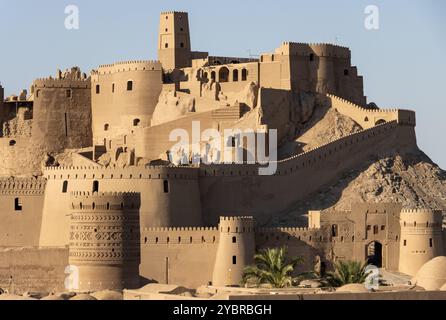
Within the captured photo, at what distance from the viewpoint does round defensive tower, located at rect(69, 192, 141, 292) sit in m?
73.5

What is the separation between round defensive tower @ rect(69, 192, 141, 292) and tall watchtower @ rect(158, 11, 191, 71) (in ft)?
76.0

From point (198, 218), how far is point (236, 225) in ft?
16.2

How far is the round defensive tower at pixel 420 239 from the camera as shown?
266 feet

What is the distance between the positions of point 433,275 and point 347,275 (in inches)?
173

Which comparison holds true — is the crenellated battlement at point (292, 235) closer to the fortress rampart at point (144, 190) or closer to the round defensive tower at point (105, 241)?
the fortress rampart at point (144, 190)

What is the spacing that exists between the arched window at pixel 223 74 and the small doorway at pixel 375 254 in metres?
12.9

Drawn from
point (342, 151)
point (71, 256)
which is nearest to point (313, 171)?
point (342, 151)

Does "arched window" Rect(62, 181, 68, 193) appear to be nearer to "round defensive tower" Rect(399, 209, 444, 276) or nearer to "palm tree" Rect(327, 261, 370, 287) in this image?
"palm tree" Rect(327, 261, 370, 287)

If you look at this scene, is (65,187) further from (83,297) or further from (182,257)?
(83,297)

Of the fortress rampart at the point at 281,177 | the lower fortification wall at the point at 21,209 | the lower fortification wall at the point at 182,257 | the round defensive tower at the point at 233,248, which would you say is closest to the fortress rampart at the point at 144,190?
the fortress rampart at the point at 281,177

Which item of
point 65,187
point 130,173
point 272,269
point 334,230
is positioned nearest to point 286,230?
point 334,230

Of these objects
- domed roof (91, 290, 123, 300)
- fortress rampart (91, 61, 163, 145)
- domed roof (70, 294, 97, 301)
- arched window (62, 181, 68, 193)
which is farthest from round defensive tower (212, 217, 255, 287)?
fortress rampart (91, 61, 163, 145)

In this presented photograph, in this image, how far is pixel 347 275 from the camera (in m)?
75.8

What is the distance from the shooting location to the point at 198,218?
276ft
